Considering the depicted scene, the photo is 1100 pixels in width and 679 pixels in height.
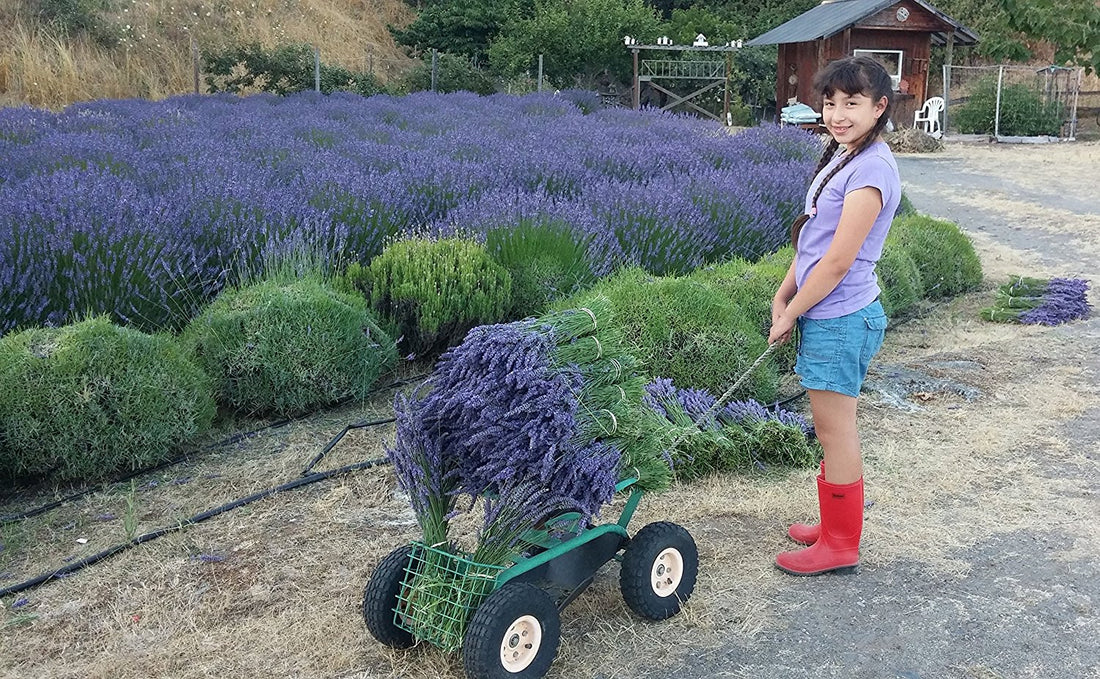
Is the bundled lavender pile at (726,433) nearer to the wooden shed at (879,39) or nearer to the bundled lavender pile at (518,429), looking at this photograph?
the bundled lavender pile at (518,429)

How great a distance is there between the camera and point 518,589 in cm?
250

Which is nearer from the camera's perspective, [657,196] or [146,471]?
[146,471]

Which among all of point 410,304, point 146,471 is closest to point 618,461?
point 146,471

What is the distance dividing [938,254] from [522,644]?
5.71 m

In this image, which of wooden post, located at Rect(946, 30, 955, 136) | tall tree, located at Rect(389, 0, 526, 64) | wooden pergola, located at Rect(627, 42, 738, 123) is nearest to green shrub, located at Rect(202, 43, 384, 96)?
tall tree, located at Rect(389, 0, 526, 64)

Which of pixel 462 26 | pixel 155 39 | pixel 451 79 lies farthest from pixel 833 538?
pixel 462 26

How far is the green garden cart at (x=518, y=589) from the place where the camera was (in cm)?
249

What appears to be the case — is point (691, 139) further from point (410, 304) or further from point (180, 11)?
point (180, 11)

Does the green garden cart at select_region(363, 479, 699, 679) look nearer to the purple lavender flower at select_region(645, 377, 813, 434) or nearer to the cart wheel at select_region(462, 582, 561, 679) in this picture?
the cart wheel at select_region(462, 582, 561, 679)

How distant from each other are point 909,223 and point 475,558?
232 inches

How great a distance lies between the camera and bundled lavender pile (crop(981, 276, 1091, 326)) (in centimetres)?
657

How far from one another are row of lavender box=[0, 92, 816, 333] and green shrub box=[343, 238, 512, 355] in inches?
15.5

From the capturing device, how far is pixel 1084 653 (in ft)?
9.34

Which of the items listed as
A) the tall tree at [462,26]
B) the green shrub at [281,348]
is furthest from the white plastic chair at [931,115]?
the green shrub at [281,348]
